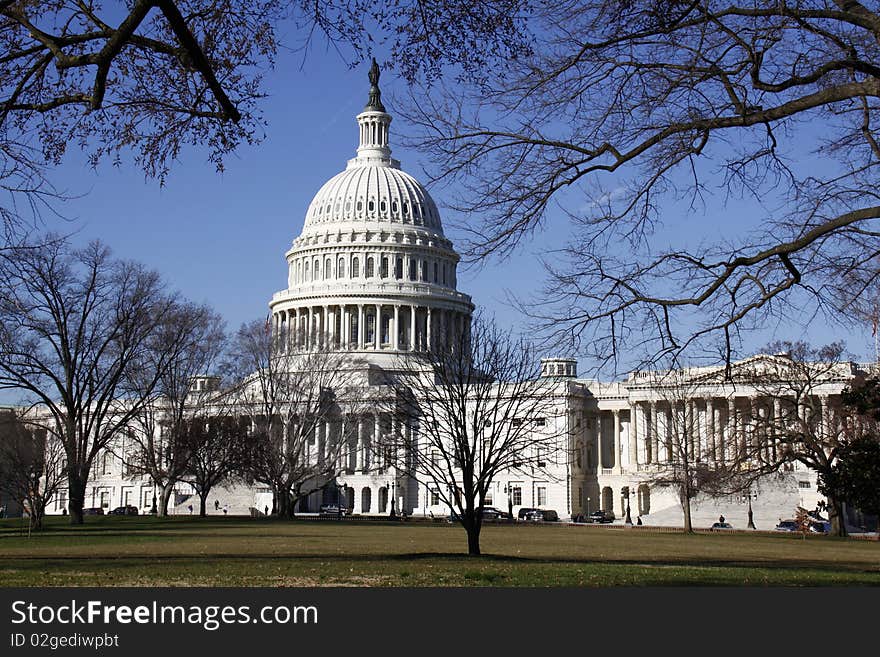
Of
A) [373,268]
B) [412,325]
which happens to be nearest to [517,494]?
[412,325]

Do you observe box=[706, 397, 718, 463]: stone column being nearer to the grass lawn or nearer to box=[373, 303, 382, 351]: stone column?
the grass lawn

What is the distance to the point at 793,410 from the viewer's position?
64.3m

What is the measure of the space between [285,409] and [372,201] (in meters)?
63.5

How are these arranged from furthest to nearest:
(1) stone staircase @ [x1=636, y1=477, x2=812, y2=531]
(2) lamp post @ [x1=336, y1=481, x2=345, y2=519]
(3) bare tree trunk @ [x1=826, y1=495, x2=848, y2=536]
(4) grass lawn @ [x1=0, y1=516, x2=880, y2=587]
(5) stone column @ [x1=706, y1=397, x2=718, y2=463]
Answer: (2) lamp post @ [x1=336, y1=481, x2=345, y2=519]
(1) stone staircase @ [x1=636, y1=477, x2=812, y2=531]
(5) stone column @ [x1=706, y1=397, x2=718, y2=463]
(3) bare tree trunk @ [x1=826, y1=495, x2=848, y2=536]
(4) grass lawn @ [x1=0, y1=516, x2=880, y2=587]

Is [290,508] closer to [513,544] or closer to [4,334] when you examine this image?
[4,334]

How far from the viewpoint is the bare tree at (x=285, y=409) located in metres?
74.1

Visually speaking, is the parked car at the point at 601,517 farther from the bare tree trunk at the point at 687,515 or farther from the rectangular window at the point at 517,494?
the bare tree trunk at the point at 687,515

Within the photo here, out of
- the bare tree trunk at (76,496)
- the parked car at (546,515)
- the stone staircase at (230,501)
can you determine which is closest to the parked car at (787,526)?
the parked car at (546,515)

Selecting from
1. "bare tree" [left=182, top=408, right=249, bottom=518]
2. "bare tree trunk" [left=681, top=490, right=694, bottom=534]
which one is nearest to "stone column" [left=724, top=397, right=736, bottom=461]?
"bare tree trunk" [left=681, top=490, right=694, bottom=534]

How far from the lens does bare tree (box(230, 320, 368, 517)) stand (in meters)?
74.1

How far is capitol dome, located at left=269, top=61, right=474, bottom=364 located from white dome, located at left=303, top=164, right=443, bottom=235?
13 cm

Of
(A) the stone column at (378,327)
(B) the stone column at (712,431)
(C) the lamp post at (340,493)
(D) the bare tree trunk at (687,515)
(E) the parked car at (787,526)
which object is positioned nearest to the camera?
(B) the stone column at (712,431)

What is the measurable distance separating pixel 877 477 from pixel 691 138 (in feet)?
67.5

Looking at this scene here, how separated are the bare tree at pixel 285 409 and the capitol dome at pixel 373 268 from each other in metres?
39.6
